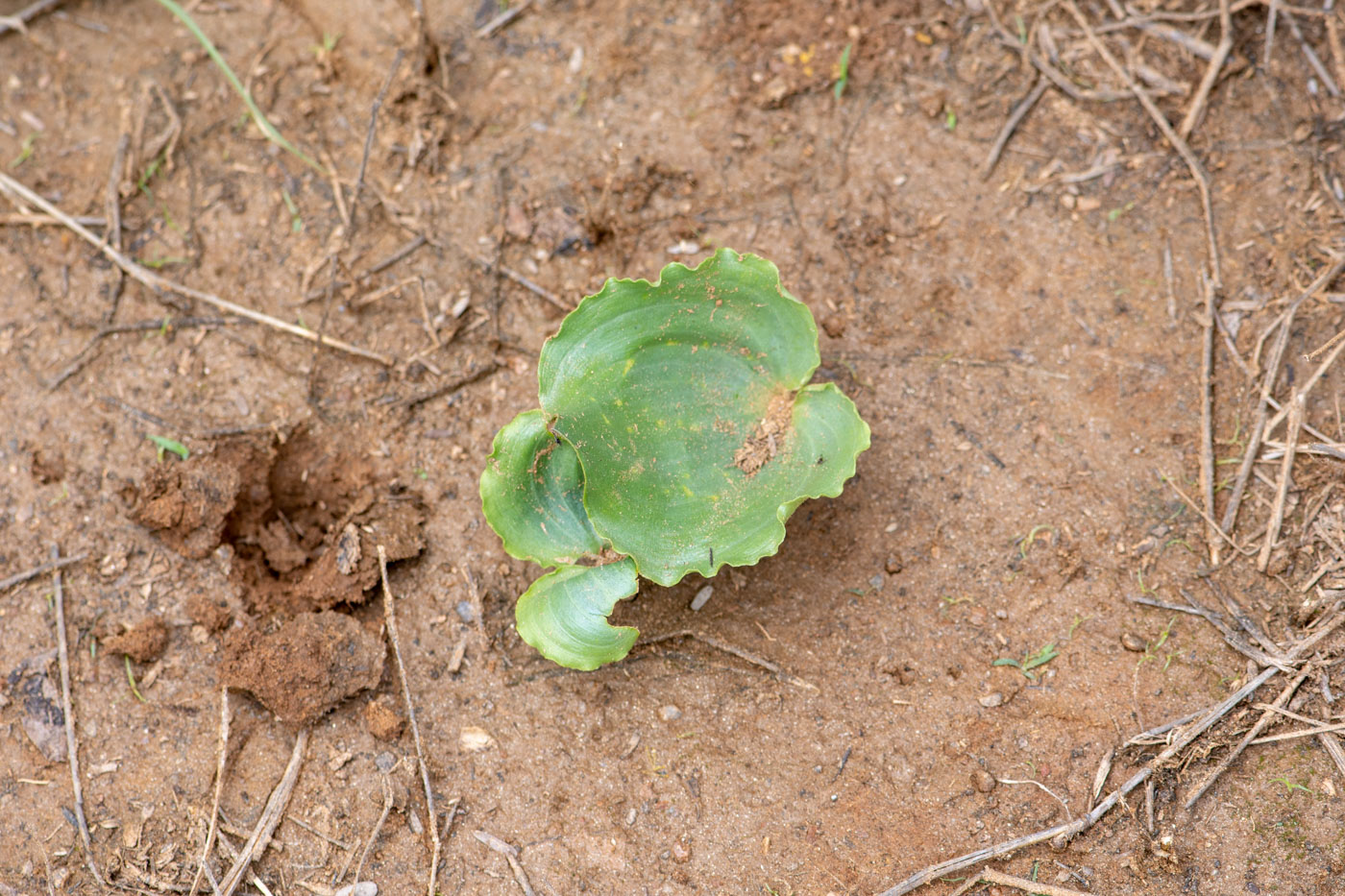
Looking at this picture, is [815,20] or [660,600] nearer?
[660,600]

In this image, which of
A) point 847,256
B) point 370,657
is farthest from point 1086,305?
point 370,657

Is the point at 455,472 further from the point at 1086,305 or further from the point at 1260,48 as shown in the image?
the point at 1260,48

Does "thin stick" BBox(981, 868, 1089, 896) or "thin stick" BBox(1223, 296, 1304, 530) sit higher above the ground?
"thin stick" BBox(1223, 296, 1304, 530)

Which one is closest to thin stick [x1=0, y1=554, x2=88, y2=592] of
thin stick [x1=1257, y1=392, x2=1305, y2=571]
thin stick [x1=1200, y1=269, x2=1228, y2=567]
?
thin stick [x1=1200, y1=269, x2=1228, y2=567]

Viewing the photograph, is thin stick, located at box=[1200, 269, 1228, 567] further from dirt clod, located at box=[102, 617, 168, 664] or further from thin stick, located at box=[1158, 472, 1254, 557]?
dirt clod, located at box=[102, 617, 168, 664]

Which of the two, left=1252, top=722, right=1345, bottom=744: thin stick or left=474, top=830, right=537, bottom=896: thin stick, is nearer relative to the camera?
left=1252, top=722, right=1345, bottom=744: thin stick


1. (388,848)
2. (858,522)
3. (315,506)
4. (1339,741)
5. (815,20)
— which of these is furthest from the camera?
(815,20)

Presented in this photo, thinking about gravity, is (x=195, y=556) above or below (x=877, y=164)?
below
